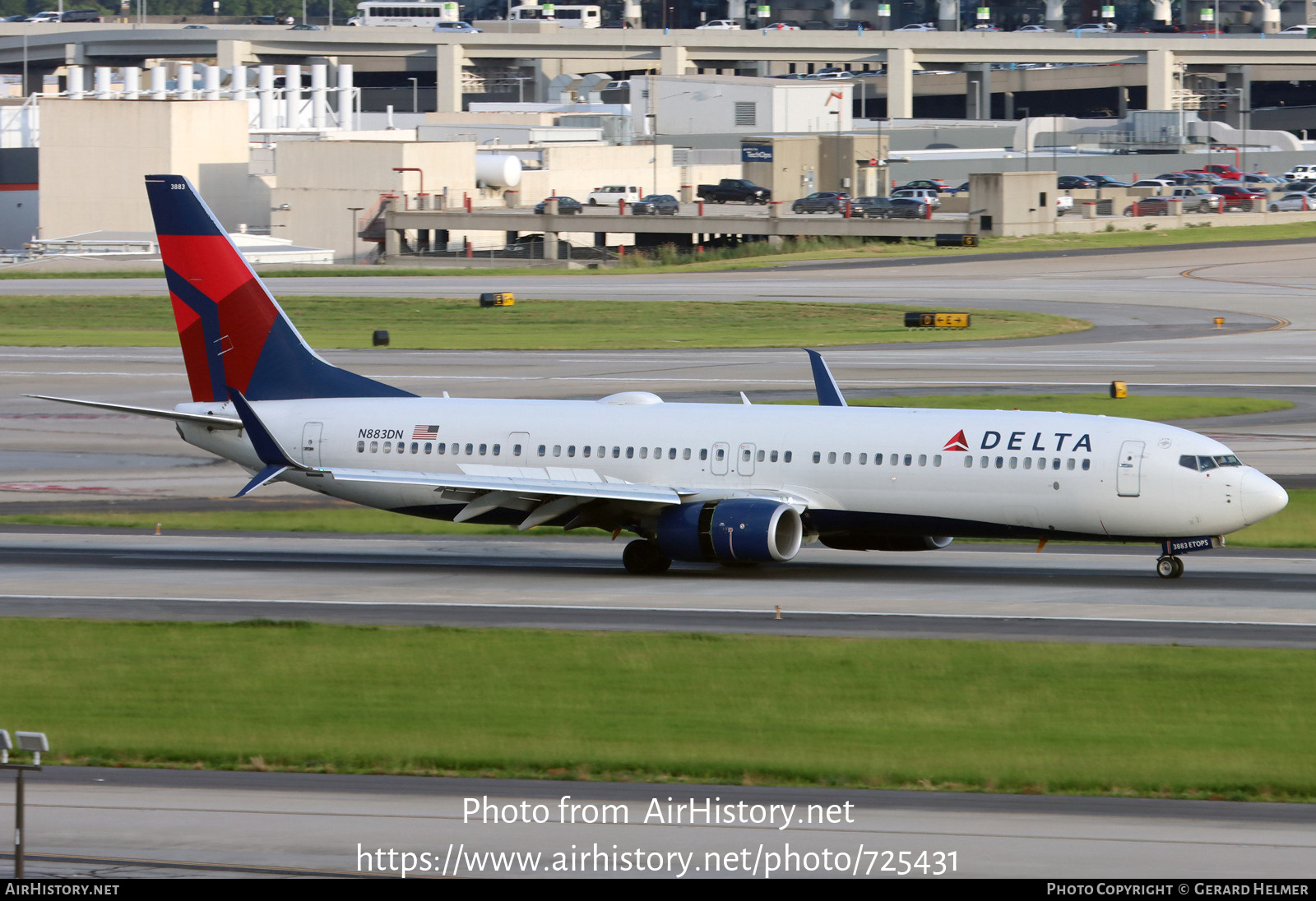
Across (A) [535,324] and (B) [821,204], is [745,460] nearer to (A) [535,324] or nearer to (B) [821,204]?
(A) [535,324]

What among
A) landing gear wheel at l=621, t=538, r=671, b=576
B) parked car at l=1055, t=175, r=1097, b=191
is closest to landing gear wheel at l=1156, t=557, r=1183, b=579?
landing gear wheel at l=621, t=538, r=671, b=576

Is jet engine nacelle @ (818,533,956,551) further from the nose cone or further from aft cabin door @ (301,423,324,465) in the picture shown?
aft cabin door @ (301,423,324,465)

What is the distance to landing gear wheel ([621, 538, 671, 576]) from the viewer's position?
43.6 m

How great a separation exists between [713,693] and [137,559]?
67.8 feet

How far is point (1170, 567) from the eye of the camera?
136 feet

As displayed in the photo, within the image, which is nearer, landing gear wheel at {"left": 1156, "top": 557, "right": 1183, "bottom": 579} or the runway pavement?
the runway pavement

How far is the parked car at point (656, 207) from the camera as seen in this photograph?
15812 centimetres

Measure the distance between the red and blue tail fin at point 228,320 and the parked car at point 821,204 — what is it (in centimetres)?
11431

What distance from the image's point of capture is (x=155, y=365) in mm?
87250

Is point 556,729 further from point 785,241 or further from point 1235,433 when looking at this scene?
point 785,241

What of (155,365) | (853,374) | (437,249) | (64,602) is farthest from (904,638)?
(437,249)

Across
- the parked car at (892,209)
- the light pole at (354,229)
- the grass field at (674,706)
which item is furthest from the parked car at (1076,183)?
the grass field at (674,706)

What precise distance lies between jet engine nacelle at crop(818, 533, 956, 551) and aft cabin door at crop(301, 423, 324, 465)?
1326cm

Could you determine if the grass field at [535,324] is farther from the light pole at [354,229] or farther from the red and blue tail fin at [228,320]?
the red and blue tail fin at [228,320]
